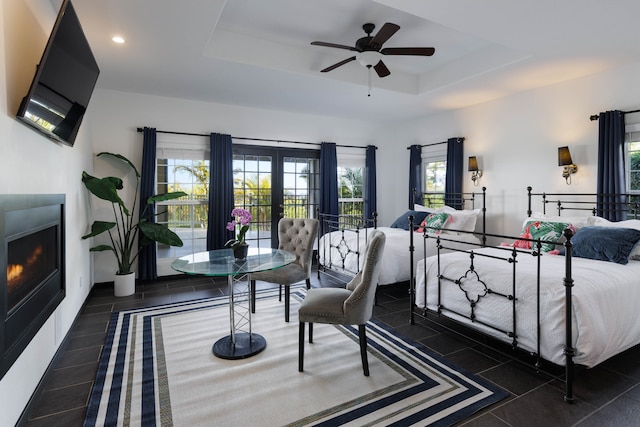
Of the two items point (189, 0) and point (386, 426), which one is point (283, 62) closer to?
point (189, 0)

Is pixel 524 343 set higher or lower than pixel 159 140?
lower

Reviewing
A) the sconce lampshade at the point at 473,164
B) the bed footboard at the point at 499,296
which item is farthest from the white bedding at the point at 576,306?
the sconce lampshade at the point at 473,164

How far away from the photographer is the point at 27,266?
204 centimetres

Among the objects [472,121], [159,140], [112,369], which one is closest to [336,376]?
[112,369]

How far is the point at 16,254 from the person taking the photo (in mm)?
1878

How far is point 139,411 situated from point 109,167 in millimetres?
3660

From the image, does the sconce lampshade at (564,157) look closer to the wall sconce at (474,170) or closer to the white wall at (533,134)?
the white wall at (533,134)

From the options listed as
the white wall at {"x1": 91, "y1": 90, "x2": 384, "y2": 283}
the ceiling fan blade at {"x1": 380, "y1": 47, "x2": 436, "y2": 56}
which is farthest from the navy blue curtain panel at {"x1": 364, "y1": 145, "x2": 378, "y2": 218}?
the ceiling fan blade at {"x1": 380, "y1": 47, "x2": 436, "y2": 56}

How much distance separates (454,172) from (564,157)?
158 cm

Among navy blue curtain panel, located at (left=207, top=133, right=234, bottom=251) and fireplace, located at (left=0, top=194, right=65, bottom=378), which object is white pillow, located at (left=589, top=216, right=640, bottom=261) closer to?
fireplace, located at (left=0, top=194, right=65, bottom=378)

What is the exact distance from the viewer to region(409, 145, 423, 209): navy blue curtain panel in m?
6.18

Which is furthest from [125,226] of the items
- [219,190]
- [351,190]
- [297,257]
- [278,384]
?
[351,190]

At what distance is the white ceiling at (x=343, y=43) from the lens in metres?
2.72

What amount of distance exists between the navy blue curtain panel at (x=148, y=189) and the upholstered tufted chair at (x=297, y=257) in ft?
6.37
